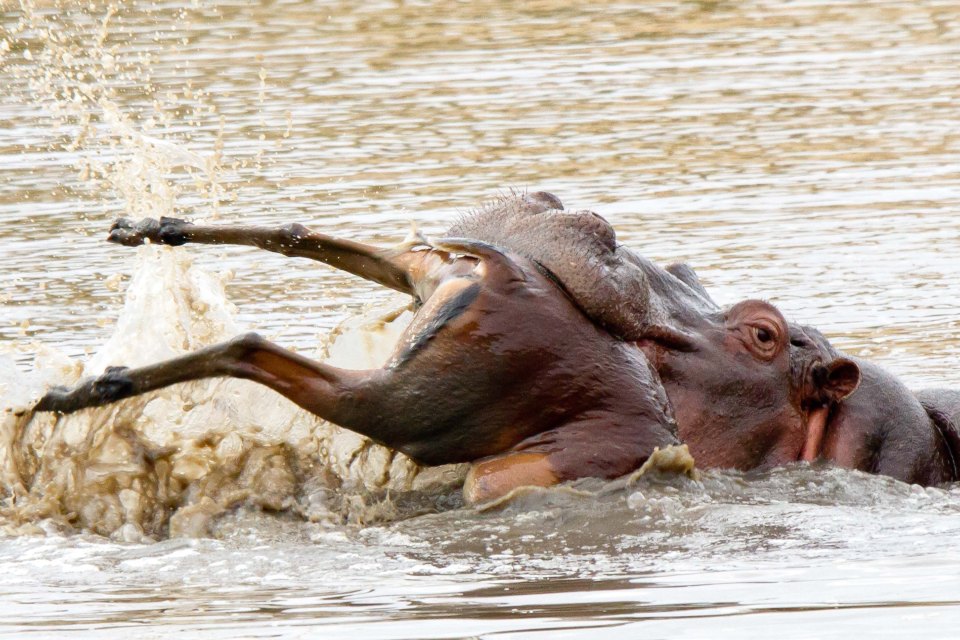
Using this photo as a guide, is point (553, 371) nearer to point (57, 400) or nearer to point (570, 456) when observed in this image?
point (570, 456)

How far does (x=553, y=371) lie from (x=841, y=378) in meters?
1.09

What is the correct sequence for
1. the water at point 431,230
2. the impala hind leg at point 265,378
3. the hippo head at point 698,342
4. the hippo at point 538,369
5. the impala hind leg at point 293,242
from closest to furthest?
the water at point 431,230 < the impala hind leg at point 265,378 < the hippo at point 538,369 < the hippo head at point 698,342 < the impala hind leg at point 293,242

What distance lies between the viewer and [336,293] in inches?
385

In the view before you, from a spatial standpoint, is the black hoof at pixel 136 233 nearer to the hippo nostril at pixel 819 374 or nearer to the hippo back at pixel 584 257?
the hippo back at pixel 584 257

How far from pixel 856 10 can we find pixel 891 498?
14.2m

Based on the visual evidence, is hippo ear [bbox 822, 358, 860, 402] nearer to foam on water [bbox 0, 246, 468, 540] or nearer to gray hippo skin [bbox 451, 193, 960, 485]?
gray hippo skin [bbox 451, 193, 960, 485]

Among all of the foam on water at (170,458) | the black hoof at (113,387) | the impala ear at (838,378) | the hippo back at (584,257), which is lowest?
the foam on water at (170,458)

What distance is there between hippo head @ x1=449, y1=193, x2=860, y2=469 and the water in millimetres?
179

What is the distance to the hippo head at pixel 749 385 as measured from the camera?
6.05 metres

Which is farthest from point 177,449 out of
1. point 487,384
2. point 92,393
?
point 487,384

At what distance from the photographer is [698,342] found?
6113 mm

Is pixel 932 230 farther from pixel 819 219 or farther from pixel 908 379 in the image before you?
pixel 908 379

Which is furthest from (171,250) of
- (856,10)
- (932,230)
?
(856,10)

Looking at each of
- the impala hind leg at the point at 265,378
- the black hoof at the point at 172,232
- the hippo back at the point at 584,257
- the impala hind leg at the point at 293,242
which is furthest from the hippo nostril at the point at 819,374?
the black hoof at the point at 172,232
